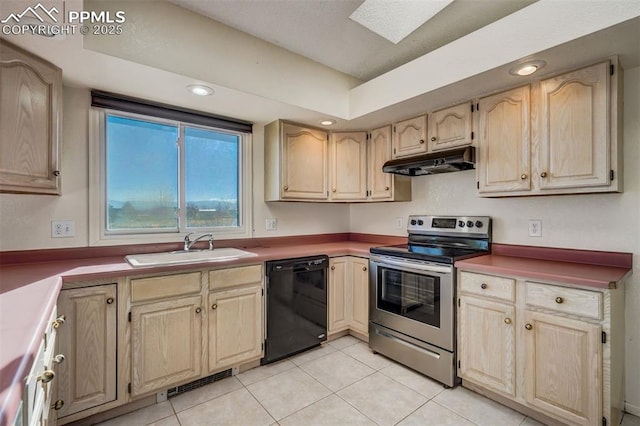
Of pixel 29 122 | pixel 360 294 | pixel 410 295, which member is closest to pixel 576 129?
pixel 410 295

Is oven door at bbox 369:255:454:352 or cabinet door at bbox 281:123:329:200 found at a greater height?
cabinet door at bbox 281:123:329:200

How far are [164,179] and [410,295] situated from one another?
2.20 meters

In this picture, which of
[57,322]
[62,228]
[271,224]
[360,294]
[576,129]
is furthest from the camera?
[271,224]

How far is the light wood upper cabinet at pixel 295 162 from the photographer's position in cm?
282

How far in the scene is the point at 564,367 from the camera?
165cm

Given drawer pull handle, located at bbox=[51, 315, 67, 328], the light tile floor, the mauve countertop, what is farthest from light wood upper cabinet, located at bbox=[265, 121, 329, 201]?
drawer pull handle, located at bbox=[51, 315, 67, 328]

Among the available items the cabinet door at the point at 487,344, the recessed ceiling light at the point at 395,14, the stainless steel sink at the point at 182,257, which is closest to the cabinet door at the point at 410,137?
the recessed ceiling light at the point at 395,14

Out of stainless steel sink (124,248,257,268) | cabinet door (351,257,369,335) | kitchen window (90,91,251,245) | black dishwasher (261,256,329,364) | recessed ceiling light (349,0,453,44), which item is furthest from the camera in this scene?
cabinet door (351,257,369,335)

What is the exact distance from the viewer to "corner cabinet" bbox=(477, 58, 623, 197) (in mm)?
1701

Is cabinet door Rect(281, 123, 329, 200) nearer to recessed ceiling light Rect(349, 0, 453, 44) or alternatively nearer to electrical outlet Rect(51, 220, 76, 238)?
recessed ceiling light Rect(349, 0, 453, 44)

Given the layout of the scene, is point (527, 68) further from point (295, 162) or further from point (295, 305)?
point (295, 305)

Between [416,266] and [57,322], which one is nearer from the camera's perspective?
[57,322]

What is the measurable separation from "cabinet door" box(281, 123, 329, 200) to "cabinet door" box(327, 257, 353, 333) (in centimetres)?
69

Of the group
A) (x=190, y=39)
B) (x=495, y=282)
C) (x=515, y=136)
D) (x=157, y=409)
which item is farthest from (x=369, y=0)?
(x=157, y=409)
